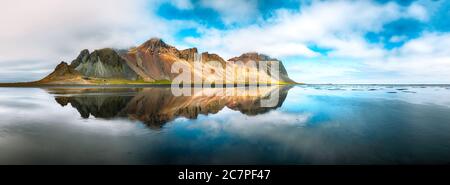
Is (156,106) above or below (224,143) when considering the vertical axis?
above

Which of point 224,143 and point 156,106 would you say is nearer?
point 224,143

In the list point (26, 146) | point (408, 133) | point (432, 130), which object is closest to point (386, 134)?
point (408, 133)

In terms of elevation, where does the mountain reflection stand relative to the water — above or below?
above

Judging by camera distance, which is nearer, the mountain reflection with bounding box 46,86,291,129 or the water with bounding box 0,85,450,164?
the water with bounding box 0,85,450,164

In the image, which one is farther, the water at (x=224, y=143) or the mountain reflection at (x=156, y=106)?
the mountain reflection at (x=156, y=106)

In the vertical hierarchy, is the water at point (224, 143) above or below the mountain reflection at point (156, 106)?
below

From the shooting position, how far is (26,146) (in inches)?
578
